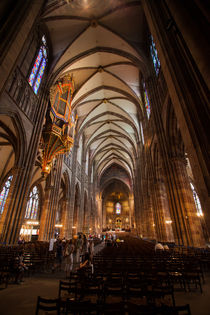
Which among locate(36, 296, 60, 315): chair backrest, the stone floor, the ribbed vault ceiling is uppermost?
the ribbed vault ceiling

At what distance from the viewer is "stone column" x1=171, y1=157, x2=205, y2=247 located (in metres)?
8.48

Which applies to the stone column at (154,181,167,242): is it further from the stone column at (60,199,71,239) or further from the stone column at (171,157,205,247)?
the stone column at (60,199,71,239)

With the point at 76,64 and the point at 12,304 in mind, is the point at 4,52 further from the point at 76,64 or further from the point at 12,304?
the point at 76,64

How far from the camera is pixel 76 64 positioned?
57.7 feet

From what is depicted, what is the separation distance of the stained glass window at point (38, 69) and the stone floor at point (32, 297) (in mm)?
12580

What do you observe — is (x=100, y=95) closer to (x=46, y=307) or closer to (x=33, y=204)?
(x=33, y=204)

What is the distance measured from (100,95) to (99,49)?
23.7ft

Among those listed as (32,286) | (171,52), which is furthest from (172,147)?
(32,286)

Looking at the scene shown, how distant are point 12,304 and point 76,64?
19634 mm

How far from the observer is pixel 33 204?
976 inches

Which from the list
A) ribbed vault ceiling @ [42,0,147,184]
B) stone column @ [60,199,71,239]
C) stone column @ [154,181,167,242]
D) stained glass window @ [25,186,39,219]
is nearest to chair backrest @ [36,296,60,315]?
stone column @ [154,181,167,242]

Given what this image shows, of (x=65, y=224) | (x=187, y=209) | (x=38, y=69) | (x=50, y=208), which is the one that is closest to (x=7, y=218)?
(x=50, y=208)

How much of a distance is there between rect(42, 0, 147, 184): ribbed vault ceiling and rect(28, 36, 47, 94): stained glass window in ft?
3.08

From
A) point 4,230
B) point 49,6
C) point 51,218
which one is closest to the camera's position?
point 4,230
